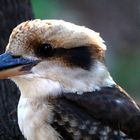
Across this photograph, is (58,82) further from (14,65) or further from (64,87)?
(14,65)

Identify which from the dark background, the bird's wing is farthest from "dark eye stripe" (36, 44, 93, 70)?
the dark background

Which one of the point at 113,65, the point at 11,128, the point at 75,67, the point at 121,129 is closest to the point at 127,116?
the point at 121,129

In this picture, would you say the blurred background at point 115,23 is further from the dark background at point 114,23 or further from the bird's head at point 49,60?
the bird's head at point 49,60

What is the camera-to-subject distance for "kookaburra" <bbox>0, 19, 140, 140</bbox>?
14.0ft

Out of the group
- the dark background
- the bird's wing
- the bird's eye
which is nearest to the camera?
the bird's wing

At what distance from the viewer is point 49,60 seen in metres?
4.38

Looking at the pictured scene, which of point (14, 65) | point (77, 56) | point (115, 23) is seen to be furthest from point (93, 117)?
point (115, 23)

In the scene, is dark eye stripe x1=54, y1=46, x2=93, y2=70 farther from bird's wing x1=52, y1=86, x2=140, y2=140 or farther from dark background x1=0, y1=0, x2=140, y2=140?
dark background x1=0, y1=0, x2=140, y2=140

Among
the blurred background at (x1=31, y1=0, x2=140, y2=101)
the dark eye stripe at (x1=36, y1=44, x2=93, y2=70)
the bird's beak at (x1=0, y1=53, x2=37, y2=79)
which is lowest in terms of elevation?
the blurred background at (x1=31, y1=0, x2=140, y2=101)

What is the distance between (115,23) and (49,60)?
20.8 feet

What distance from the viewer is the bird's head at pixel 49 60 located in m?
4.36

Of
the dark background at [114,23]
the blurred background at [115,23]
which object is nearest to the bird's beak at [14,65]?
the dark background at [114,23]

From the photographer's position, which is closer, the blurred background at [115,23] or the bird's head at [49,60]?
the bird's head at [49,60]

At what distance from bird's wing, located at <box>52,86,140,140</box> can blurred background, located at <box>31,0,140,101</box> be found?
4756 mm
